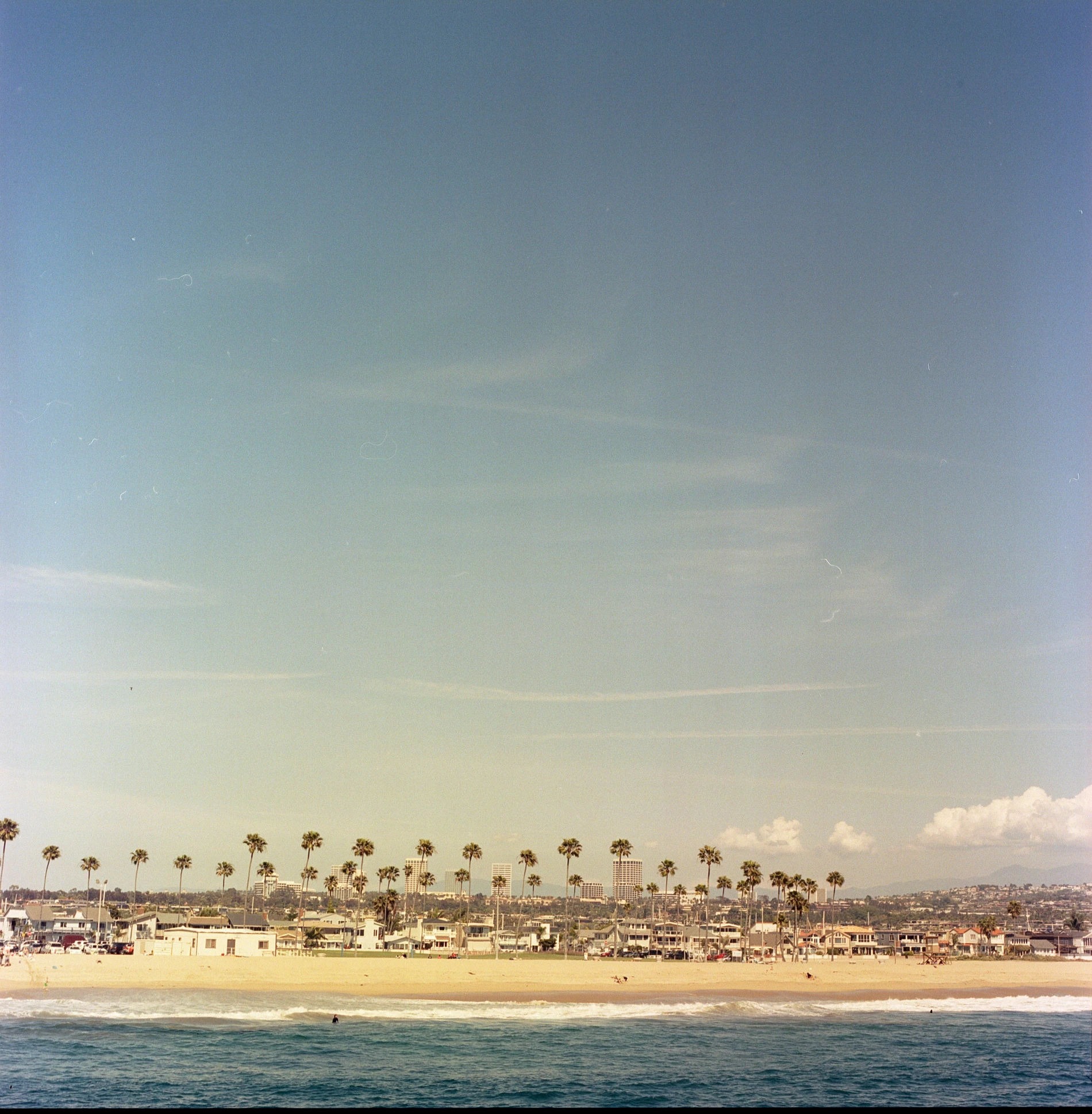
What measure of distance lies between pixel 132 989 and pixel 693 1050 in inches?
727

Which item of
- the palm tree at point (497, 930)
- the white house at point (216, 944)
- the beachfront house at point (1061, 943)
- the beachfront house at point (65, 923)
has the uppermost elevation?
the white house at point (216, 944)

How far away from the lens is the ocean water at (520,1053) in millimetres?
20953

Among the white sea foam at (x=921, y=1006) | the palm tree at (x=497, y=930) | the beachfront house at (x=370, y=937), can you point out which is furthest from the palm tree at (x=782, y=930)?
the beachfront house at (x=370, y=937)

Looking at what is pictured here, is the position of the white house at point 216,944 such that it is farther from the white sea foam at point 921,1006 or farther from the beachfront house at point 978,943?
the beachfront house at point 978,943

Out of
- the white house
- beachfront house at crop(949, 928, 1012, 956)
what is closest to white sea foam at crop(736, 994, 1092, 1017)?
the white house

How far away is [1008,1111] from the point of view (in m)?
7.01

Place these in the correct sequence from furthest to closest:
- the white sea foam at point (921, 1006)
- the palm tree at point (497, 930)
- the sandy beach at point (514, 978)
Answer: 1. the palm tree at point (497, 930)
2. the sandy beach at point (514, 978)
3. the white sea foam at point (921, 1006)

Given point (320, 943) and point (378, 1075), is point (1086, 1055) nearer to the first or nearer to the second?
point (378, 1075)

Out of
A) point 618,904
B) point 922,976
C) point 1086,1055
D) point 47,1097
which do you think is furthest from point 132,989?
point 618,904

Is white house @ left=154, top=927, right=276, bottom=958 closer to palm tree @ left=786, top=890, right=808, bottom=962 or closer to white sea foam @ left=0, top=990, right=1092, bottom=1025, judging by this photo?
white sea foam @ left=0, top=990, right=1092, bottom=1025

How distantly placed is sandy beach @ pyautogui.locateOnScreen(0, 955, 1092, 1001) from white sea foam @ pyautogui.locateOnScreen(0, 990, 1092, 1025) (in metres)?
1.41

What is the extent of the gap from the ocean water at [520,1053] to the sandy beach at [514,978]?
1.90 metres

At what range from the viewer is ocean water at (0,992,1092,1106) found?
20953 mm

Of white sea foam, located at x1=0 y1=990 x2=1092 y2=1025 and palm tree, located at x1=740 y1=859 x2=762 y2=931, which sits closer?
white sea foam, located at x1=0 y1=990 x2=1092 y2=1025
